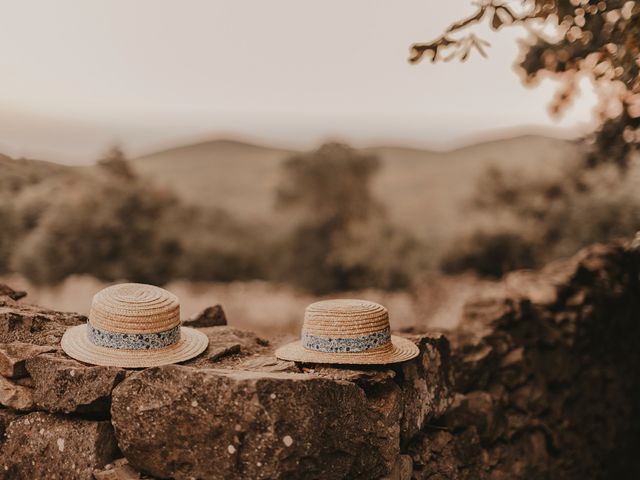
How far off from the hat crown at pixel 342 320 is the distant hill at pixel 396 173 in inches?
512

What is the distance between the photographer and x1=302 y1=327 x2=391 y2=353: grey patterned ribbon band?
351cm

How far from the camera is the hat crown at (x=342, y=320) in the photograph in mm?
3525

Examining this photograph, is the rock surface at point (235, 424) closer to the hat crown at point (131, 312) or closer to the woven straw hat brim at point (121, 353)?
the woven straw hat brim at point (121, 353)

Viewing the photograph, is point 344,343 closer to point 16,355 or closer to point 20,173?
point 16,355

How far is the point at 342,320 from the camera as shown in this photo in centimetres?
354

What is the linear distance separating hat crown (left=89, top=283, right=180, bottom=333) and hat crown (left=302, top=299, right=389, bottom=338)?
0.75 m

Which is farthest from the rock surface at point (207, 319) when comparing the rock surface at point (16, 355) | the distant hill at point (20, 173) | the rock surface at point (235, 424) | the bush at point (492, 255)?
the bush at point (492, 255)

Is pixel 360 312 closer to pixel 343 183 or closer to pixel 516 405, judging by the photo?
pixel 516 405

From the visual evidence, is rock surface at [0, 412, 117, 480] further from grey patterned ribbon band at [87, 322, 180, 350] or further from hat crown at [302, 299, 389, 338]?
hat crown at [302, 299, 389, 338]

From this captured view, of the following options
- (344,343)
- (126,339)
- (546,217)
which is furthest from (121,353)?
(546,217)

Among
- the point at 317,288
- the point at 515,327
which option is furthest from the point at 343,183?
the point at 515,327

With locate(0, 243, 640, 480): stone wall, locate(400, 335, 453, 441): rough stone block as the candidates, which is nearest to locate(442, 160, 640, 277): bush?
locate(0, 243, 640, 480): stone wall

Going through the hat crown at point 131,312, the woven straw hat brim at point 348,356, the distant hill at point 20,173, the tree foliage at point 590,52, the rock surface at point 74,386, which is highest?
the tree foliage at point 590,52

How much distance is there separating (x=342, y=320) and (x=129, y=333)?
111 cm
